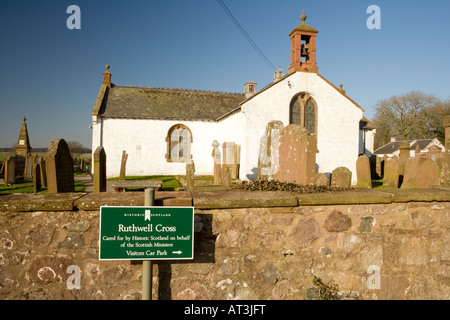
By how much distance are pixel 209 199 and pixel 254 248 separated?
661mm

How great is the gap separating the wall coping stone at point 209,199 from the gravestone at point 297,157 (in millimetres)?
1834

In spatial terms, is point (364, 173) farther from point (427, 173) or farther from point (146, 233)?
point (146, 233)

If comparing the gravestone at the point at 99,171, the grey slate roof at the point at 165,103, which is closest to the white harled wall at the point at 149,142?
the grey slate roof at the point at 165,103

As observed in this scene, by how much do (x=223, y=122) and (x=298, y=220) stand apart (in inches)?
706

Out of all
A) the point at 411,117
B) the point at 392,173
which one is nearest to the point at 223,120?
the point at 392,173

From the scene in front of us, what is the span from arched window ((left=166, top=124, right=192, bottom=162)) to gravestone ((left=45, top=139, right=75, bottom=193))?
53.5 ft

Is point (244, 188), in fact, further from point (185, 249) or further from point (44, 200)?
point (44, 200)

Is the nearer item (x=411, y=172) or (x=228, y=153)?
(x=411, y=172)

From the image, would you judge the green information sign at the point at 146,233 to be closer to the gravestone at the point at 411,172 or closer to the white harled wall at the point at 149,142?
the gravestone at the point at 411,172

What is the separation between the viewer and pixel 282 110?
671 inches

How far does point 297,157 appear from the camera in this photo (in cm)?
519

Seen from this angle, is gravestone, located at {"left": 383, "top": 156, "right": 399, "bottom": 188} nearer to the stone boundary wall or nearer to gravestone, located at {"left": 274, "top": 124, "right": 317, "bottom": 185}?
gravestone, located at {"left": 274, "top": 124, "right": 317, "bottom": 185}

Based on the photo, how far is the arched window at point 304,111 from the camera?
17.5 metres

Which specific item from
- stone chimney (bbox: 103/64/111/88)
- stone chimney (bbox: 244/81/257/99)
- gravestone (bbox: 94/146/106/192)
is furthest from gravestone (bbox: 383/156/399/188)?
stone chimney (bbox: 103/64/111/88)
